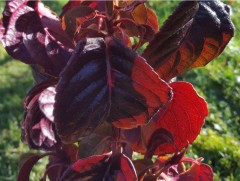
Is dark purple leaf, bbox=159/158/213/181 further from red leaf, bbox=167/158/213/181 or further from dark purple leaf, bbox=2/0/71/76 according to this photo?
dark purple leaf, bbox=2/0/71/76

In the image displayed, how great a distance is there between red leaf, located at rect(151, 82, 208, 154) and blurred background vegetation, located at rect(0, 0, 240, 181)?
46.0 inches

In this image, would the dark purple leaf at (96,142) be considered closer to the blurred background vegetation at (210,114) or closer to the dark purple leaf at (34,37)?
the dark purple leaf at (34,37)

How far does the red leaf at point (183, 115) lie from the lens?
958 mm

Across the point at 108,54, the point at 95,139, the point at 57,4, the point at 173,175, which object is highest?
the point at 108,54

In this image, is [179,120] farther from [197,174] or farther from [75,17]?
[75,17]

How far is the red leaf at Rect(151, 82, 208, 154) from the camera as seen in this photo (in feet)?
3.14

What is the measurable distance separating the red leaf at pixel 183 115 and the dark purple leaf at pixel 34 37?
0.76 feet

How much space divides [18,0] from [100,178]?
1.28 ft

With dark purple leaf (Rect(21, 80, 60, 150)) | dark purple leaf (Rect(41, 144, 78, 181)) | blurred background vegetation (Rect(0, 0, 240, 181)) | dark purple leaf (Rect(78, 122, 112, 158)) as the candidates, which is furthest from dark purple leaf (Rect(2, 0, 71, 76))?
blurred background vegetation (Rect(0, 0, 240, 181))

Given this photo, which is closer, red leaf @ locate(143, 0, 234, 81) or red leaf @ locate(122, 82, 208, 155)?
red leaf @ locate(143, 0, 234, 81)

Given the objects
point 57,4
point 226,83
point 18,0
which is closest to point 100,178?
point 18,0

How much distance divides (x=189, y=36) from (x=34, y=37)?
312 mm

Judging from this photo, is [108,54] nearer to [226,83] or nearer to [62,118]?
[62,118]

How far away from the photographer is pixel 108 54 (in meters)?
0.79
